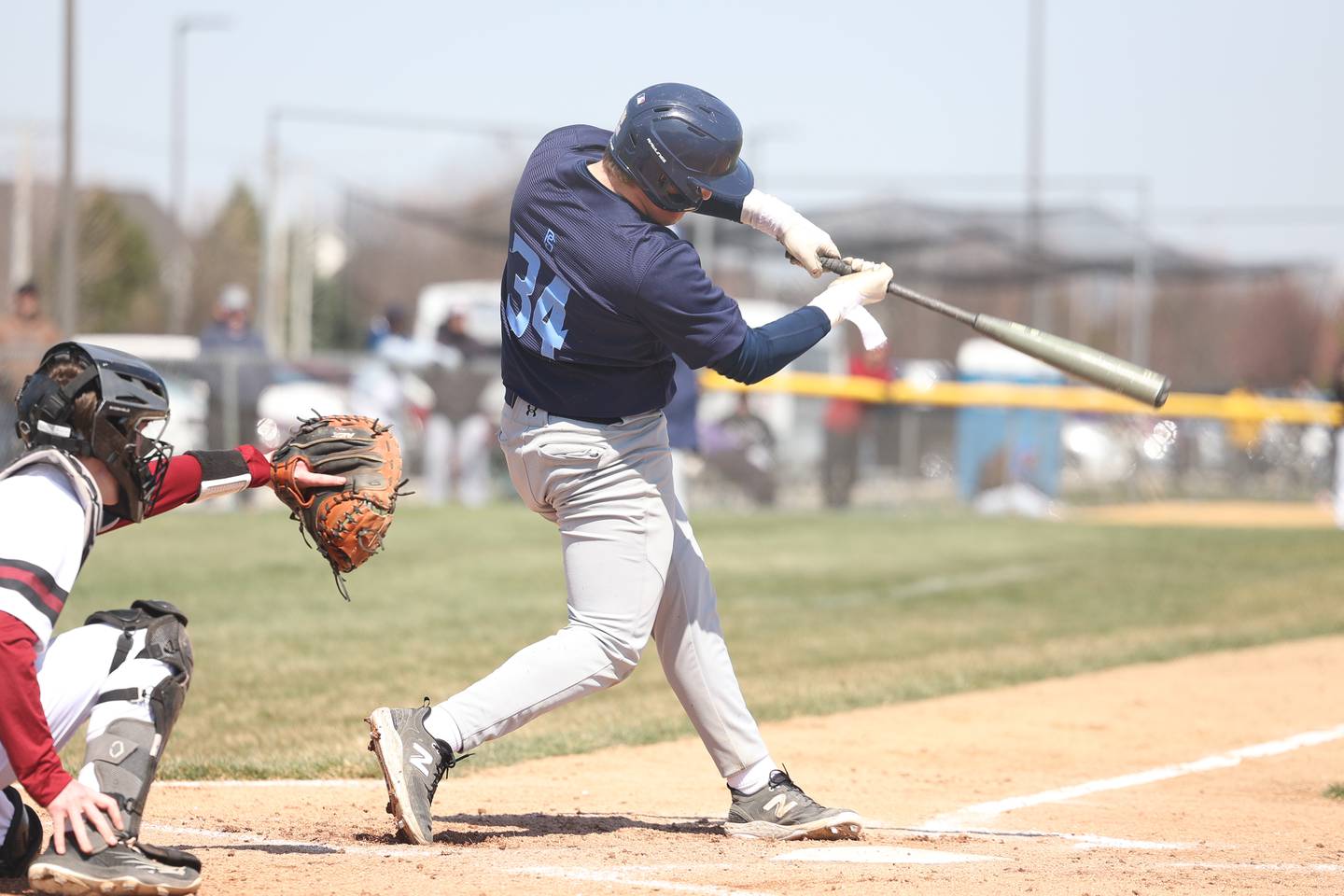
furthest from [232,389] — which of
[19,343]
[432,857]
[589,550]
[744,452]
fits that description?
[432,857]

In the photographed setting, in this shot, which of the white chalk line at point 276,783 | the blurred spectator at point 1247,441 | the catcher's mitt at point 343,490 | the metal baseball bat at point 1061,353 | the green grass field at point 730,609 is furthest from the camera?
the blurred spectator at point 1247,441

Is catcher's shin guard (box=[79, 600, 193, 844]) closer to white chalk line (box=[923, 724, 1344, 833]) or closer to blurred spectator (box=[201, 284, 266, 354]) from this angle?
white chalk line (box=[923, 724, 1344, 833])

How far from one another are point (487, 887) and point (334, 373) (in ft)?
50.4

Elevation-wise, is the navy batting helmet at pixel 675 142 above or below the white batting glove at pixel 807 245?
above

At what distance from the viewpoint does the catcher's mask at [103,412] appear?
11.7ft

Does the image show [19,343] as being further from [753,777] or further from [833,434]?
[753,777]

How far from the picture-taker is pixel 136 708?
369 centimetres

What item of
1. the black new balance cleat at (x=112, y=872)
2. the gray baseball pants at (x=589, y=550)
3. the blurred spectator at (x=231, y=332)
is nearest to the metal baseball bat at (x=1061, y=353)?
the gray baseball pants at (x=589, y=550)

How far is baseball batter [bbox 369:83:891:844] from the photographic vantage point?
4340 mm

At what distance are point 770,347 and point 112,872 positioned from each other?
2084 mm

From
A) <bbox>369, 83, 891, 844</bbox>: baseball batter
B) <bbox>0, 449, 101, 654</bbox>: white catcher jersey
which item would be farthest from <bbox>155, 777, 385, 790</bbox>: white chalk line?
<bbox>0, 449, 101, 654</bbox>: white catcher jersey

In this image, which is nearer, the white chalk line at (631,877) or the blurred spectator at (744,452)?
the white chalk line at (631,877)

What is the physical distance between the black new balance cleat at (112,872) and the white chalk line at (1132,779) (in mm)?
2456

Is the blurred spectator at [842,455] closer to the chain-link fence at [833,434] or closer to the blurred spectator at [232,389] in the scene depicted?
the chain-link fence at [833,434]
